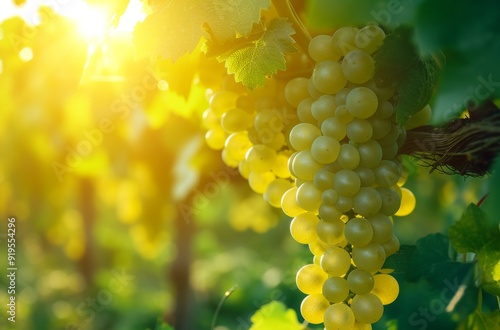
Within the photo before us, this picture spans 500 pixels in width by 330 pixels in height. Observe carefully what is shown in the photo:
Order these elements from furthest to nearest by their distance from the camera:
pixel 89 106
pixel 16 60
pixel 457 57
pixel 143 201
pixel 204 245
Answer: pixel 204 245 → pixel 143 201 → pixel 89 106 → pixel 16 60 → pixel 457 57

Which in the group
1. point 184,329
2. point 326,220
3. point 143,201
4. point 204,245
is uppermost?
point 326,220

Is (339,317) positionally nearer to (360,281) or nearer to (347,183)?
(360,281)

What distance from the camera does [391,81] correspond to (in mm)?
724

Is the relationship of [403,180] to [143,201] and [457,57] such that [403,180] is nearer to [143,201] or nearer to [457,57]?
[457,57]

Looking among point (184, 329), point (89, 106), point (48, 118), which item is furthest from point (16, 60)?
point (184, 329)

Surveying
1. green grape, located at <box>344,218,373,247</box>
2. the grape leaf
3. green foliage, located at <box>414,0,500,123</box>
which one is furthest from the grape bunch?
green foliage, located at <box>414,0,500,123</box>

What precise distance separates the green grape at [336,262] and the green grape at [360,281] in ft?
0.04

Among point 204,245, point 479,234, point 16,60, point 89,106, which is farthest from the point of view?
point 204,245

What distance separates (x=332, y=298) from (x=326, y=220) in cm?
10

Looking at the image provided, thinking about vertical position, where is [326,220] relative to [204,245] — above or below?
above

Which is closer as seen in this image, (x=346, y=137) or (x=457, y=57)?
(x=457, y=57)

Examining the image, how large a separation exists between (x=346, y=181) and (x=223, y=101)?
0.30 meters

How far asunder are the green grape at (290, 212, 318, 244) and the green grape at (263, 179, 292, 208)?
0.12 meters

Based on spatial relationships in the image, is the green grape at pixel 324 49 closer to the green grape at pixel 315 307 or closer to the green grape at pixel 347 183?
the green grape at pixel 347 183
